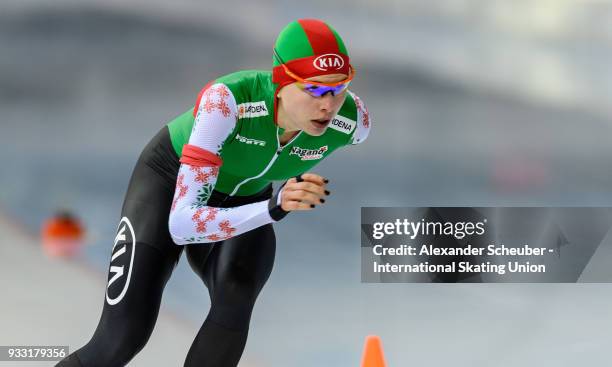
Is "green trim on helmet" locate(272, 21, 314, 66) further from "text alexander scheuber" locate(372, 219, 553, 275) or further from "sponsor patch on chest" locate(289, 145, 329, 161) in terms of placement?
"text alexander scheuber" locate(372, 219, 553, 275)

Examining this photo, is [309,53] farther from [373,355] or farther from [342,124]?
[373,355]

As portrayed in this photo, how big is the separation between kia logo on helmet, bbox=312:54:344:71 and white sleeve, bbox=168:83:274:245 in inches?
11.8

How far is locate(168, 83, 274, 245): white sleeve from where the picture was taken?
260 cm

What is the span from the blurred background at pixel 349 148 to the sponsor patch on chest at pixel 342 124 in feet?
6.55

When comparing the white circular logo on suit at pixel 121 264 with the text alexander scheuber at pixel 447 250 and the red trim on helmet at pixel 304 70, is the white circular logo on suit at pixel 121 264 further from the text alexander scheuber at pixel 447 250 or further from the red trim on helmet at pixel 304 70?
the text alexander scheuber at pixel 447 250

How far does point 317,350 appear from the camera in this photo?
16.1 ft

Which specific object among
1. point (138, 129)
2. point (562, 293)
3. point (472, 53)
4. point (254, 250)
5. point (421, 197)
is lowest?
point (254, 250)

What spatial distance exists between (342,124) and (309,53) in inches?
16.3

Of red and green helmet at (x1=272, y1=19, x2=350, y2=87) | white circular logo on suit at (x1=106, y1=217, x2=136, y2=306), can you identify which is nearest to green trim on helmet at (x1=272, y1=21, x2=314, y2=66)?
red and green helmet at (x1=272, y1=19, x2=350, y2=87)

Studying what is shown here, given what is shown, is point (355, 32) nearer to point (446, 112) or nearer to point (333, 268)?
point (446, 112)

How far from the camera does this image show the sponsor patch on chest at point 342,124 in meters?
3.09

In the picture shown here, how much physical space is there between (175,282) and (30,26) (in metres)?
1.84

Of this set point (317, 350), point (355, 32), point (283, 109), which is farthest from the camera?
point (355, 32)

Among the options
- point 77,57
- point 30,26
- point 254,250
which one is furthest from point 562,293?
point 30,26
